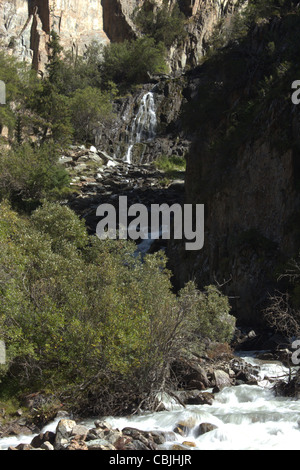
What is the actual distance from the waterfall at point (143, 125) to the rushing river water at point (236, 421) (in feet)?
138

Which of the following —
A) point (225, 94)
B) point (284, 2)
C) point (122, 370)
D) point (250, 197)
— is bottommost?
point (122, 370)

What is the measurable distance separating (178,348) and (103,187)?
29423mm

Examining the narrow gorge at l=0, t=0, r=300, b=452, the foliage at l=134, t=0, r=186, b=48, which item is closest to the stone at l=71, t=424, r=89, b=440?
the narrow gorge at l=0, t=0, r=300, b=452

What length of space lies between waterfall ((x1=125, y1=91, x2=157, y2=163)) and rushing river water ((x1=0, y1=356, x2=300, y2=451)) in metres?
42.1

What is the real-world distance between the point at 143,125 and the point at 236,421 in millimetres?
47194

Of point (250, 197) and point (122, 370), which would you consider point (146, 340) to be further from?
point (250, 197)

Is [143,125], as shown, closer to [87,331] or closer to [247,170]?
[247,170]

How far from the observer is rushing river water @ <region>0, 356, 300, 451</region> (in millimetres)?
10508

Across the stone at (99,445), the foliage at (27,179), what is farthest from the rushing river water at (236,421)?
the foliage at (27,179)

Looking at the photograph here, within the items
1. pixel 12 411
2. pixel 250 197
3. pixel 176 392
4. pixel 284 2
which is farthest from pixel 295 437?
pixel 284 2

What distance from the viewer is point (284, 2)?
3147cm

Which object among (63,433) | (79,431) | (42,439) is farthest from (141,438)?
(42,439)

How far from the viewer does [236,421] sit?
38.2 ft

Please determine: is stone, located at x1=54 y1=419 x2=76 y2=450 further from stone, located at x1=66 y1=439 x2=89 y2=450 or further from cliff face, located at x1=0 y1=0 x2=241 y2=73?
cliff face, located at x1=0 y1=0 x2=241 y2=73
